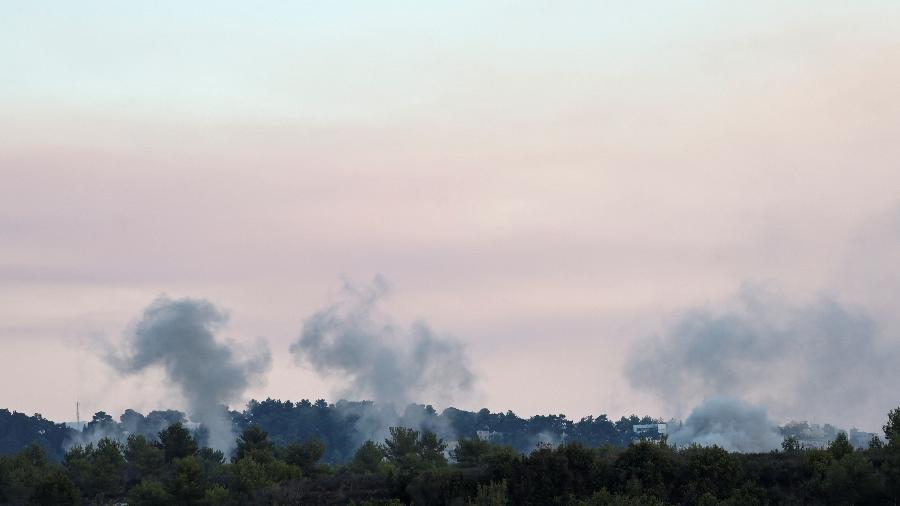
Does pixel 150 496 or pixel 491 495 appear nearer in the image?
pixel 491 495

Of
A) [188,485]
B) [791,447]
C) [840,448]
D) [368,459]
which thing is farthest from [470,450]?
[840,448]

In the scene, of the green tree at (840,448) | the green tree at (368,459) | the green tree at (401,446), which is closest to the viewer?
the green tree at (840,448)

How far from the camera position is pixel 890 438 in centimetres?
9275

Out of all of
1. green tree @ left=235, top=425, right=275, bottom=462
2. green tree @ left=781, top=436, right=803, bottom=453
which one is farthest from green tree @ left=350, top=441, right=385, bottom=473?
green tree @ left=781, top=436, right=803, bottom=453

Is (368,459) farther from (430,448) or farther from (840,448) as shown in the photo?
(840,448)

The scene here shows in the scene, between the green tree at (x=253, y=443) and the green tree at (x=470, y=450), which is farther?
the green tree at (x=253, y=443)

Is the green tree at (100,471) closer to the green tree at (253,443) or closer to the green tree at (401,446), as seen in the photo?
the green tree at (253,443)

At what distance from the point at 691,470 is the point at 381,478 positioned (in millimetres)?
26753

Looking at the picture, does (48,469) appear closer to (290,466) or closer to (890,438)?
A: (290,466)

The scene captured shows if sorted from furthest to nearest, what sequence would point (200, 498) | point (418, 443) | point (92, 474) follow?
point (418, 443) → point (92, 474) → point (200, 498)

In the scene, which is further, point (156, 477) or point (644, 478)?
point (156, 477)

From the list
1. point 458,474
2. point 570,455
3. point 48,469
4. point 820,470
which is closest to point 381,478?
point 458,474

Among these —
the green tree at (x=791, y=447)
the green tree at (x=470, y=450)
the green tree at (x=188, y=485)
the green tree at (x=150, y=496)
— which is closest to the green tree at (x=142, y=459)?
the green tree at (x=150, y=496)

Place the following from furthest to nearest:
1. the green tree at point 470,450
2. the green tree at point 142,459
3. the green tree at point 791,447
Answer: the green tree at point 142,459 < the green tree at point 470,450 < the green tree at point 791,447
